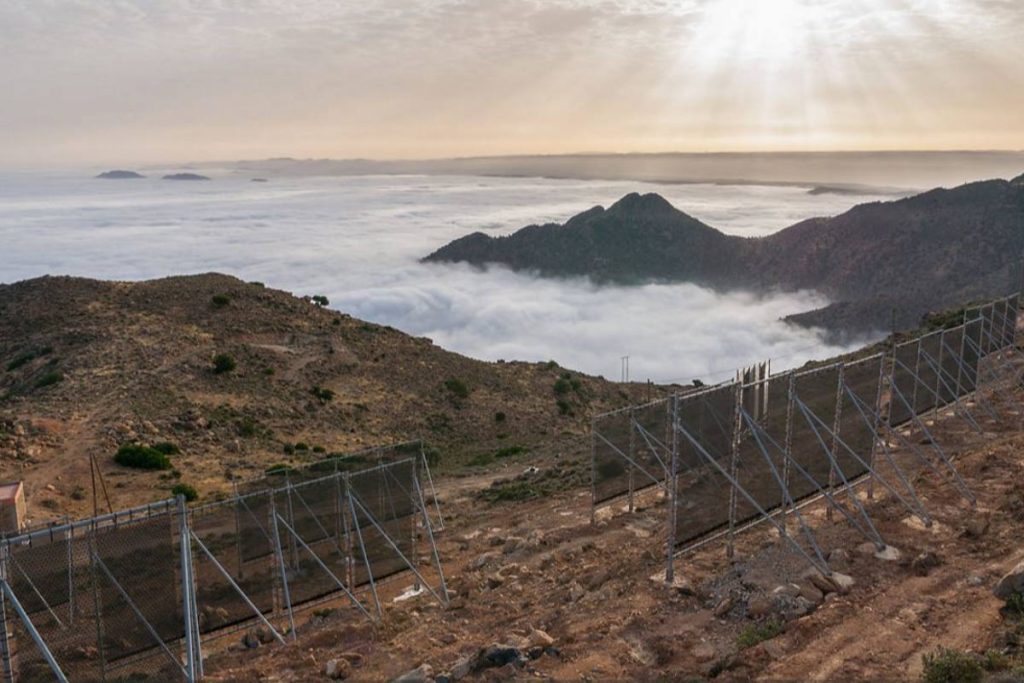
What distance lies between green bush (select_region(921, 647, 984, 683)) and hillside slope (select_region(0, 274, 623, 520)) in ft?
78.9

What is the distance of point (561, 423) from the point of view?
46.9 meters

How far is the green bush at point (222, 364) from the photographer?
41812mm

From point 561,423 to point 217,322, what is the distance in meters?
22.2

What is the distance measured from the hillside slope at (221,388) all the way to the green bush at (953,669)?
2404 cm

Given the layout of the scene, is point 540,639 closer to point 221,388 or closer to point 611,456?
point 611,456

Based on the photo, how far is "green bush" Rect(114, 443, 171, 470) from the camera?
95.5 ft

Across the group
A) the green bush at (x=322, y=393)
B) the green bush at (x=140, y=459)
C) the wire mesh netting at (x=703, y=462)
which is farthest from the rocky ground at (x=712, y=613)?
the green bush at (x=322, y=393)

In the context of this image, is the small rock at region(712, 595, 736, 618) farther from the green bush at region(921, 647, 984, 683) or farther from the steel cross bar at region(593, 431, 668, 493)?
the steel cross bar at region(593, 431, 668, 493)

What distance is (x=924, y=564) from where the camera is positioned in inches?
521

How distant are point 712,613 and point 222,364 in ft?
115

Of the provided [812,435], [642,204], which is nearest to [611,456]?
[812,435]

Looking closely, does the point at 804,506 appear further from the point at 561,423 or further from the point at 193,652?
the point at 561,423

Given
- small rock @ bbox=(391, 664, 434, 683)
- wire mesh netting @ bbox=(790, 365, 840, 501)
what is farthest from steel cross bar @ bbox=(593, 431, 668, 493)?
small rock @ bbox=(391, 664, 434, 683)

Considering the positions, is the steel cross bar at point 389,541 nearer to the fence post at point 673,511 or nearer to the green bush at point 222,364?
the fence post at point 673,511
